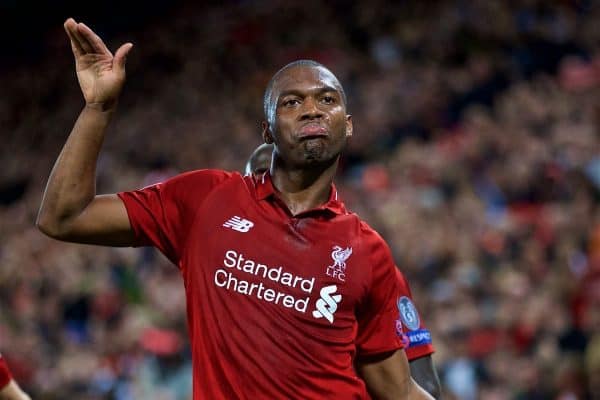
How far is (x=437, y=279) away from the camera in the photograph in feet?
24.3

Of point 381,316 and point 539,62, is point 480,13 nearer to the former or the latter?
point 539,62

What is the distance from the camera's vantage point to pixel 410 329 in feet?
11.7

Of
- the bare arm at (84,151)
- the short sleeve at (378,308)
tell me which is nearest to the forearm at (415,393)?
the short sleeve at (378,308)

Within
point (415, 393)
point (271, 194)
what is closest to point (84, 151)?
point (271, 194)

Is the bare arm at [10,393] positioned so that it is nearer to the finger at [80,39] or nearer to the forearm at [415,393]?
the forearm at [415,393]

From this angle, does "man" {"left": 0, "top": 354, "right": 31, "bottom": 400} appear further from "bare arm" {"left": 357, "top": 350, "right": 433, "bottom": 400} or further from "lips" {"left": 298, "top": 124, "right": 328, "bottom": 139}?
"lips" {"left": 298, "top": 124, "right": 328, "bottom": 139}

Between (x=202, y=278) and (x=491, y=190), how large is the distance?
17.3 feet

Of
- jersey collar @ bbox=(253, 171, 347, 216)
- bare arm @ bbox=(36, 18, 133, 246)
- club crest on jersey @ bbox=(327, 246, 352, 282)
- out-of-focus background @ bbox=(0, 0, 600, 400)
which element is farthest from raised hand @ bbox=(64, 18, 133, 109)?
out-of-focus background @ bbox=(0, 0, 600, 400)

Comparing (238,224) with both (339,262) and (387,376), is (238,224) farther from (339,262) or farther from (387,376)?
(387,376)

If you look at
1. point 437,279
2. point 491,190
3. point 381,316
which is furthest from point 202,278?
point 491,190

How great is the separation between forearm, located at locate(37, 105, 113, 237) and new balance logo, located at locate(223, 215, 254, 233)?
0.40 metres

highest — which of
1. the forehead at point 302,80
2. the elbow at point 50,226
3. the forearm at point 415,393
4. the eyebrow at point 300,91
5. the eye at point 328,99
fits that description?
the forehead at point 302,80

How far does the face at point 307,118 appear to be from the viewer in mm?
3041

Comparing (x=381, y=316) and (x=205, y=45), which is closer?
(x=381, y=316)
